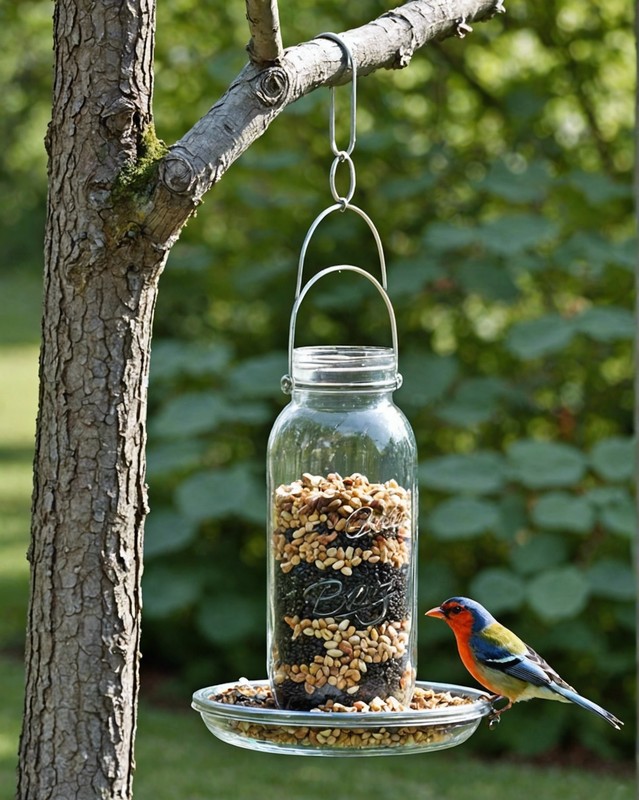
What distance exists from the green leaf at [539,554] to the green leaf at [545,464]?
0.30 meters

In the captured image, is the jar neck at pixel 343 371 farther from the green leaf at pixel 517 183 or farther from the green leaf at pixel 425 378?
the green leaf at pixel 517 183

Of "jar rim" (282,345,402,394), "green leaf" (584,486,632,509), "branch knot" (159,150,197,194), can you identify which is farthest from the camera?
"green leaf" (584,486,632,509)

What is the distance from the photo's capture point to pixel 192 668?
7.05m

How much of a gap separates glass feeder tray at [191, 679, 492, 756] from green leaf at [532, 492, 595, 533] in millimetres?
3437

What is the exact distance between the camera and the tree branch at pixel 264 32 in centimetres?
189

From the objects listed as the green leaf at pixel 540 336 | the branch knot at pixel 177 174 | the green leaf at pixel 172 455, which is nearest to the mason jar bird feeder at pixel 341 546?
the branch knot at pixel 177 174

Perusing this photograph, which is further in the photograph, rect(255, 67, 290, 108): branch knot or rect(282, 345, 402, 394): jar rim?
rect(282, 345, 402, 394): jar rim

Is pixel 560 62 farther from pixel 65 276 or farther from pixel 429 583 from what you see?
pixel 65 276

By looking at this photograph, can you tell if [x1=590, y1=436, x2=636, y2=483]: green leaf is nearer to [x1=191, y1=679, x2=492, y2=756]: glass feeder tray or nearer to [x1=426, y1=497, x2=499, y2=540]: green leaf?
[x1=426, y1=497, x2=499, y2=540]: green leaf

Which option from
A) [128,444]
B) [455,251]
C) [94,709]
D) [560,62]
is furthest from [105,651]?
[560,62]

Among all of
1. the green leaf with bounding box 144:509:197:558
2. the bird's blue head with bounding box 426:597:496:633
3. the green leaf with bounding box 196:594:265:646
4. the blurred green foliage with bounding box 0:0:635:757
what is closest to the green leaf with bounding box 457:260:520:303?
the blurred green foliage with bounding box 0:0:635:757

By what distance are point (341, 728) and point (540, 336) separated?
407 centimetres

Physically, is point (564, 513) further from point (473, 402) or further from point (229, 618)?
point (229, 618)

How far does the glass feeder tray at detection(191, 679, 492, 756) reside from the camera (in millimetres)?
2037
